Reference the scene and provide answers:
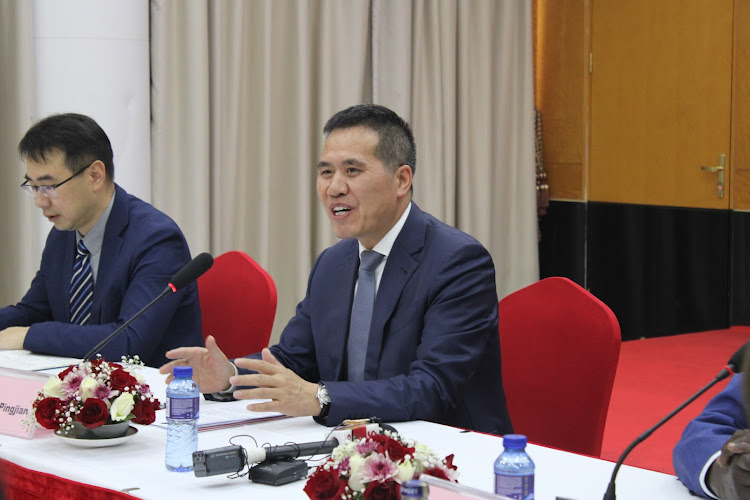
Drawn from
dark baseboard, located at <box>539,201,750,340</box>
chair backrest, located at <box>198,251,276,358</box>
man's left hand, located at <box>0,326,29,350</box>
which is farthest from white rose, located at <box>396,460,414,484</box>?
dark baseboard, located at <box>539,201,750,340</box>

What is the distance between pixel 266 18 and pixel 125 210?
262 cm

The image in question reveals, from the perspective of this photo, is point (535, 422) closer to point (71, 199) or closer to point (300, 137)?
point (71, 199)

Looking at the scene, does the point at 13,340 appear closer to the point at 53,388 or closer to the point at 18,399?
the point at 18,399

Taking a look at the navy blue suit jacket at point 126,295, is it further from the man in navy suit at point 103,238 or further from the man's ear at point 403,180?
the man's ear at point 403,180

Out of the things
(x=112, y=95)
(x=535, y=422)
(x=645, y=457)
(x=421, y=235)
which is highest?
(x=112, y=95)

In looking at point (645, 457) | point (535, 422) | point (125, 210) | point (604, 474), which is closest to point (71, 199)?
point (125, 210)

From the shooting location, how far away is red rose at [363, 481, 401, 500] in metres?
1.47

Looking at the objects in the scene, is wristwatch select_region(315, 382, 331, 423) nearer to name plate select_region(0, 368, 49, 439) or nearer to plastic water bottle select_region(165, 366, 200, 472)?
plastic water bottle select_region(165, 366, 200, 472)

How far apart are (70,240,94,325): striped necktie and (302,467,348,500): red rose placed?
6.10 ft

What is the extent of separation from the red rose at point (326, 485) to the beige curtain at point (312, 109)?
12.8 feet

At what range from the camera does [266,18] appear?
5.61 m

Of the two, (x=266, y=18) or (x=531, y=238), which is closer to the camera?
(x=266, y=18)

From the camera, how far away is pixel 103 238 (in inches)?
127

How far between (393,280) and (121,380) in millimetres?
765
